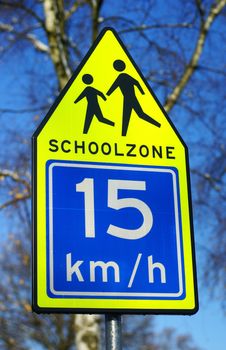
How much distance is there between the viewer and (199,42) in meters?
10.9

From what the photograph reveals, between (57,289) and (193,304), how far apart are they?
1.46 feet

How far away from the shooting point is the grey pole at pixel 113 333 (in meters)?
2.27

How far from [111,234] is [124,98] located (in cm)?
49

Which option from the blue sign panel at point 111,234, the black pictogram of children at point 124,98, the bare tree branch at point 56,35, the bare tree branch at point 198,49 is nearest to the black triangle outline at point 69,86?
the black pictogram of children at point 124,98

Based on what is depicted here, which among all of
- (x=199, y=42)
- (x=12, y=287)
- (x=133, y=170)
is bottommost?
(x=133, y=170)

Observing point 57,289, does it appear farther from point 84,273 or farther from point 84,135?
point 84,135

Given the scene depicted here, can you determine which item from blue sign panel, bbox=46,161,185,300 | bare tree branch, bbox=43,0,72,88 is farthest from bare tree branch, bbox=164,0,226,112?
blue sign panel, bbox=46,161,185,300

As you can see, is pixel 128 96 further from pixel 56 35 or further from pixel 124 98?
pixel 56 35

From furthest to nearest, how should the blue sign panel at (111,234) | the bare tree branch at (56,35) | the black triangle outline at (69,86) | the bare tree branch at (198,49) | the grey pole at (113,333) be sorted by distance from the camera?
the bare tree branch at (198,49) → the bare tree branch at (56,35) → the black triangle outline at (69,86) → the blue sign panel at (111,234) → the grey pole at (113,333)

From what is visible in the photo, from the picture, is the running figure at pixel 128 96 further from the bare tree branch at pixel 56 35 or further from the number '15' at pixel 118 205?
the bare tree branch at pixel 56 35

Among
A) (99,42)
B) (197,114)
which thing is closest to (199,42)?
(197,114)

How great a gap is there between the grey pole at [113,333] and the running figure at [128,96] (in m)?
0.63

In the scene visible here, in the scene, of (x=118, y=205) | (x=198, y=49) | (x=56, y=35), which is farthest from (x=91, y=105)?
(x=198, y=49)

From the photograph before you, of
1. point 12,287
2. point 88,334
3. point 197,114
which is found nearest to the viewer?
point 88,334
